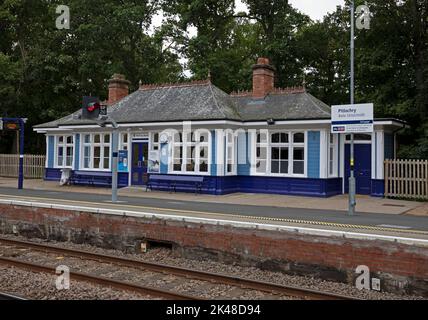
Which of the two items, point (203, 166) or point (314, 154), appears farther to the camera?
point (203, 166)

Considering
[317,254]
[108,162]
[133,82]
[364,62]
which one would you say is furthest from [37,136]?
[317,254]

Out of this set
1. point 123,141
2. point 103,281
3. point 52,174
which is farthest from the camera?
point 52,174

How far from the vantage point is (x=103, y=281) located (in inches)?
345

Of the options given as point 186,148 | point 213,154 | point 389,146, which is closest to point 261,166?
point 213,154

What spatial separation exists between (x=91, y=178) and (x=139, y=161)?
2971 millimetres

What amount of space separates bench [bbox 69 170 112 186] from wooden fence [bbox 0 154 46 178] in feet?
20.1

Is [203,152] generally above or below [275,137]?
below

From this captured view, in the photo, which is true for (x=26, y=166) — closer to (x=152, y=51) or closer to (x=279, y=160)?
(x=152, y=51)

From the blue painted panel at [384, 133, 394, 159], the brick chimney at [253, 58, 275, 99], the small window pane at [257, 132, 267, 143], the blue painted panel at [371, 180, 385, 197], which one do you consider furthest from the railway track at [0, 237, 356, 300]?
the brick chimney at [253, 58, 275, 99]

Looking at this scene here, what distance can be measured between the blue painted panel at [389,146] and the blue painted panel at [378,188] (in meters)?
1.56

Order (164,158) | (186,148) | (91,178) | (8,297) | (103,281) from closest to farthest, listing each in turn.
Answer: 1. (8,297)
2. (103,281)
3. (186,148)
4. (164,158)
5. (91,178)

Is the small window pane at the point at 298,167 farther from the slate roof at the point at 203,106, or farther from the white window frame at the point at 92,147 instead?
the white window frame at the point at 92,147

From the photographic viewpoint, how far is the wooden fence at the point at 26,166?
2925 cm

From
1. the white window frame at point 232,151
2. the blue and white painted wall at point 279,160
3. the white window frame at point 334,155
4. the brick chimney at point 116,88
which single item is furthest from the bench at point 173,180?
the brick chimney at point 116,88
